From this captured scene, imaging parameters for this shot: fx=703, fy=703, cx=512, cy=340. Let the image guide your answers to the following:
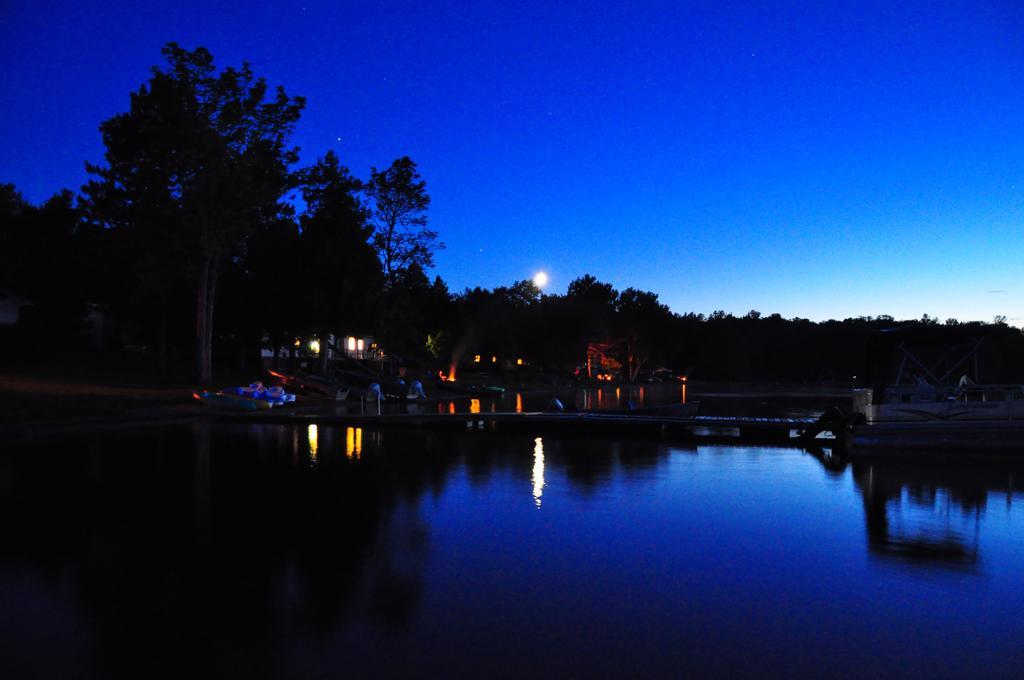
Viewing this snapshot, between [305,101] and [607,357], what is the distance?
65.9m

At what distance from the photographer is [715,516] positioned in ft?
36.8

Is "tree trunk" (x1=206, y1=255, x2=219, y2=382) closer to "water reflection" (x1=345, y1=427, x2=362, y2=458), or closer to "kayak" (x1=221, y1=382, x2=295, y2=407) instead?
"kayak" (x1=221, y1=382, x2=295, y2=407)

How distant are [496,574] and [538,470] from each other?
8389 mm

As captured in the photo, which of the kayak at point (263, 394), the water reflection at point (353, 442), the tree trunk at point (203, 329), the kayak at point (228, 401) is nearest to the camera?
the water reflection at point (353, 442)

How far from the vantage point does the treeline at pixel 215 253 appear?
117 feet

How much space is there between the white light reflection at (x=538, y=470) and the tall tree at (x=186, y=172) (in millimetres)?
21947

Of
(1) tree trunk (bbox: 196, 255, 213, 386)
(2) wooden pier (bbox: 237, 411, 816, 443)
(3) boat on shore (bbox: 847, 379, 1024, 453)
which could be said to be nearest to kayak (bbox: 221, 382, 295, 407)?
(2) wooden pier (bbox: 237, 411, 816, 443)

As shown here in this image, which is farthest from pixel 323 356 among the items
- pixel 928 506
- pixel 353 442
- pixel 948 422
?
pixel 928 506

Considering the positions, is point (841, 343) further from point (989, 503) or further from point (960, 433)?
point (989, 503)

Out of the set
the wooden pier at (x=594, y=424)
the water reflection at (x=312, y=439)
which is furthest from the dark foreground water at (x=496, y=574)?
the wooden pier at (x=594, y=424)

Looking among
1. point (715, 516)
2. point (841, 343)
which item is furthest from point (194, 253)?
point (841, 343)

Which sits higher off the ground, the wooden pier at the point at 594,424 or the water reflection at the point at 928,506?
the wooden pier at the point at 594,424

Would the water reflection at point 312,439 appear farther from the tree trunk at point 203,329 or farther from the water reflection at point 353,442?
the tree trunk at point 203,329

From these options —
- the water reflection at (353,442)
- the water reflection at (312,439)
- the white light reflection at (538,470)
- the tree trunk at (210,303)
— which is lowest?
the white light reflection at (538,470)
